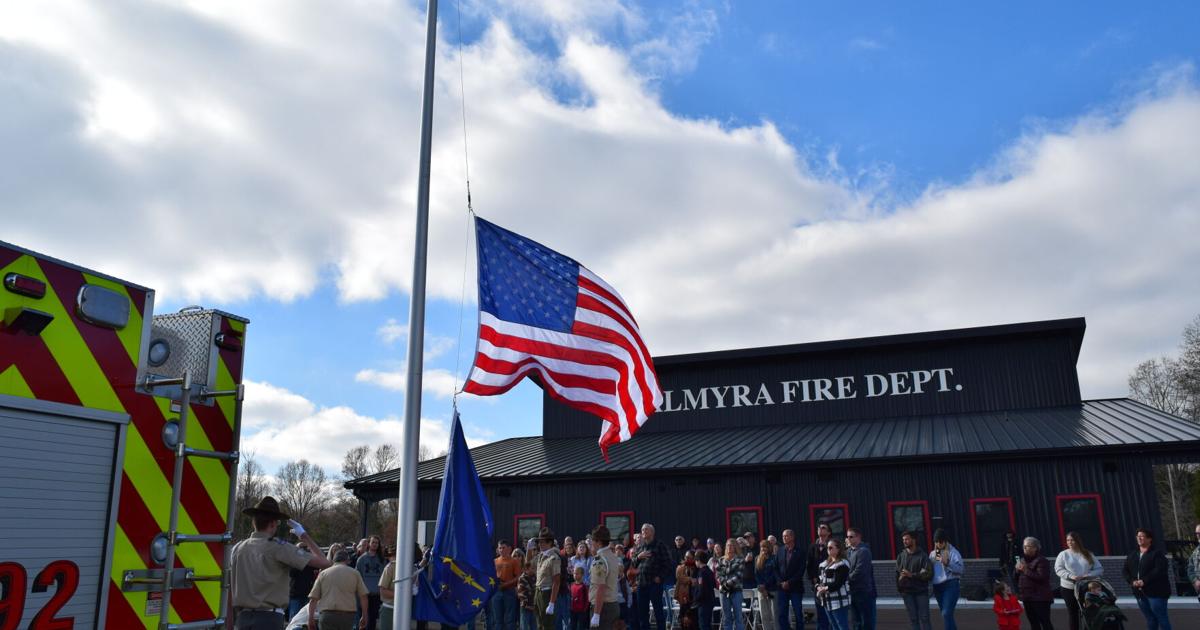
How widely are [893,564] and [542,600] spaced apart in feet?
37.9

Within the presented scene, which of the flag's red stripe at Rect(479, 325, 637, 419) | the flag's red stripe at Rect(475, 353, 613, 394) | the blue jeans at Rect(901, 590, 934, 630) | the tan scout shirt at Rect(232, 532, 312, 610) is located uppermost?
the flag's red stripe at Rect(479, 325, 637, 419)

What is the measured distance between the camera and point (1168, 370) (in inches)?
2063

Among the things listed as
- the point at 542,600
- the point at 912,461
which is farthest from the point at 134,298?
the point at 912,461

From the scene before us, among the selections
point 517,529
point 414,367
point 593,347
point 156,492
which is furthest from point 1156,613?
point 517,529

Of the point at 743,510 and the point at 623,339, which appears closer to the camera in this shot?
the point at 623,339

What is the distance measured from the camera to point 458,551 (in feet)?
25.8

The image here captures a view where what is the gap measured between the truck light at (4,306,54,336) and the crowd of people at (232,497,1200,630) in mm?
5904

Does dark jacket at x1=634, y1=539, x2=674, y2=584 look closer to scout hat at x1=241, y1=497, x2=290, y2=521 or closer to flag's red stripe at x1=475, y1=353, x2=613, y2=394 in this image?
flag's red stripe at x1=475, y1=353, x2=613, y2=394

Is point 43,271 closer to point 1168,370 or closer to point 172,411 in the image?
point 172,411

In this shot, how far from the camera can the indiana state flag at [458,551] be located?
7887 millimetres

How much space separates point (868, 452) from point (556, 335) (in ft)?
55.0

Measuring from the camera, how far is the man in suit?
1480 cm

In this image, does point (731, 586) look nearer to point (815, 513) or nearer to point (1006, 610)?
point (1006, 610)

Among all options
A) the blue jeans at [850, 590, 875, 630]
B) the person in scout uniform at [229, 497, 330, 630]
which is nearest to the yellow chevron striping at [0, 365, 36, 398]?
the person in scout uniform at [229, 497, 330, 630]
